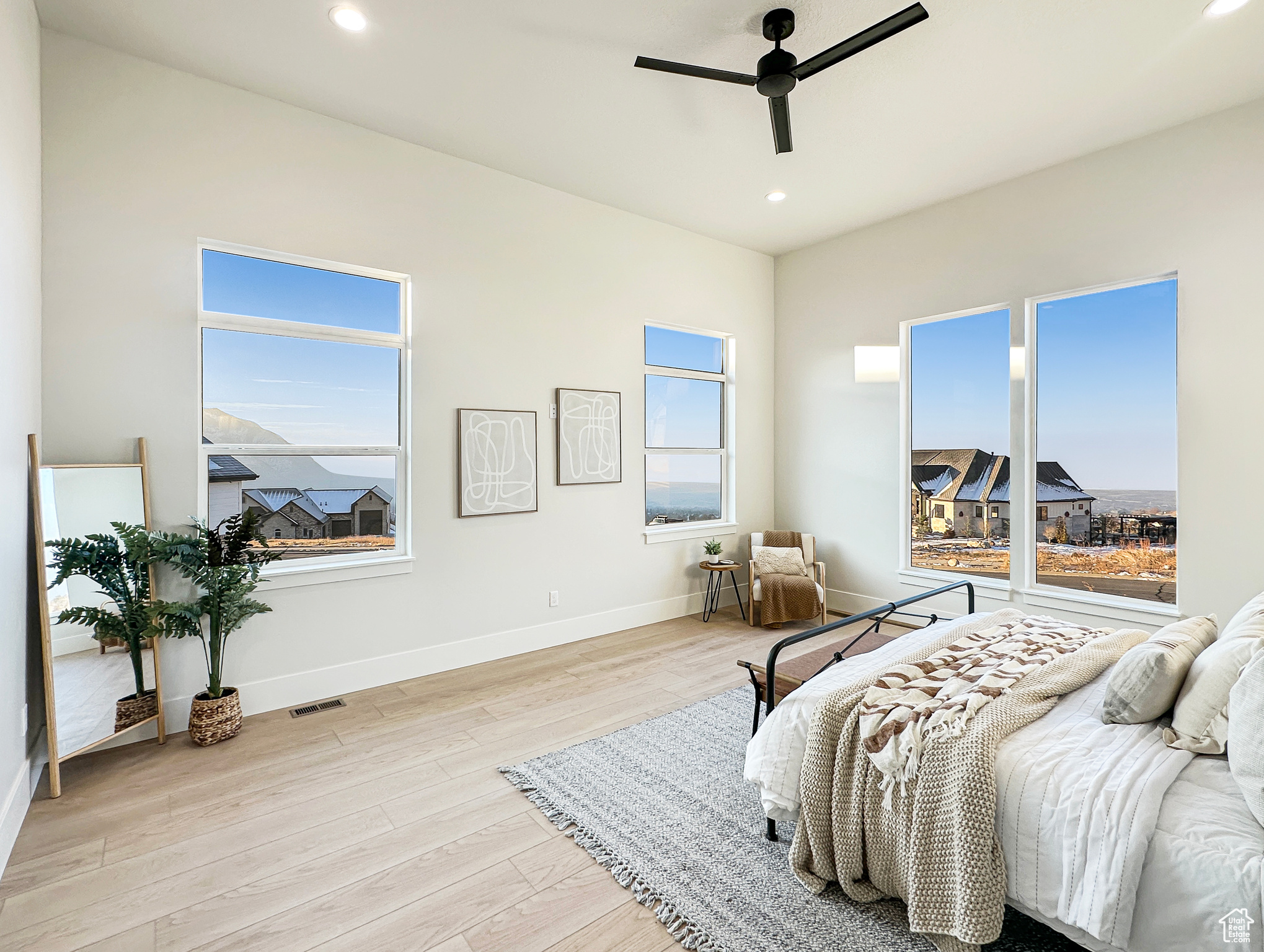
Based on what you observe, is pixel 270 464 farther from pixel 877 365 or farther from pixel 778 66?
pixel 877 365

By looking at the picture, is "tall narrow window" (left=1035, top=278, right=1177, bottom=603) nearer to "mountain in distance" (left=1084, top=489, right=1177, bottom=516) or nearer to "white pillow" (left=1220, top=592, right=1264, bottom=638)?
"mountain in distance" (left=1084, top=489, right=1177, bottom=516)

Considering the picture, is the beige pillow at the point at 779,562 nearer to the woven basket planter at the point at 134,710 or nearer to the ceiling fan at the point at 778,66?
the ceiling fan at the point at 778,66

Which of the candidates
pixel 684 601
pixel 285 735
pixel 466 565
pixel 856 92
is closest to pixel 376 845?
pixel 285 735

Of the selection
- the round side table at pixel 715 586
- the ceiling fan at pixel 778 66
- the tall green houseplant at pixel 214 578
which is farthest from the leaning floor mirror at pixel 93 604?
the round side table at pixel 715 586

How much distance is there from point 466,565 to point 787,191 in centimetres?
334

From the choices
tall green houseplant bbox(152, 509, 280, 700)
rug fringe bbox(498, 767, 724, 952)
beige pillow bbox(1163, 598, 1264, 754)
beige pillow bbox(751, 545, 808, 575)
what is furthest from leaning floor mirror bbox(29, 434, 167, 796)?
beige pillow bbox(751, 545, 808, 575)

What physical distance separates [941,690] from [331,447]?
10.5ft

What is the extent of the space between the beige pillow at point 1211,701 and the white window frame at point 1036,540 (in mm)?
2522

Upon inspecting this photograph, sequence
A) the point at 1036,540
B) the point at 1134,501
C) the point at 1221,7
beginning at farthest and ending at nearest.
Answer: the point at 1036,540 < the point at 1134,501 < the point at 1221,7

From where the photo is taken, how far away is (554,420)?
4.38m

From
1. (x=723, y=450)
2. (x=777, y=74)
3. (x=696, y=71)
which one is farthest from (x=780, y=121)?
(x=723, y=450)

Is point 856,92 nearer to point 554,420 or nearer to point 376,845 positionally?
point 554,420

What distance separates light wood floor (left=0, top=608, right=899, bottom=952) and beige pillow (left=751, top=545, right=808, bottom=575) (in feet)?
6.12

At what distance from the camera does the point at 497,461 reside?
4.06 m
